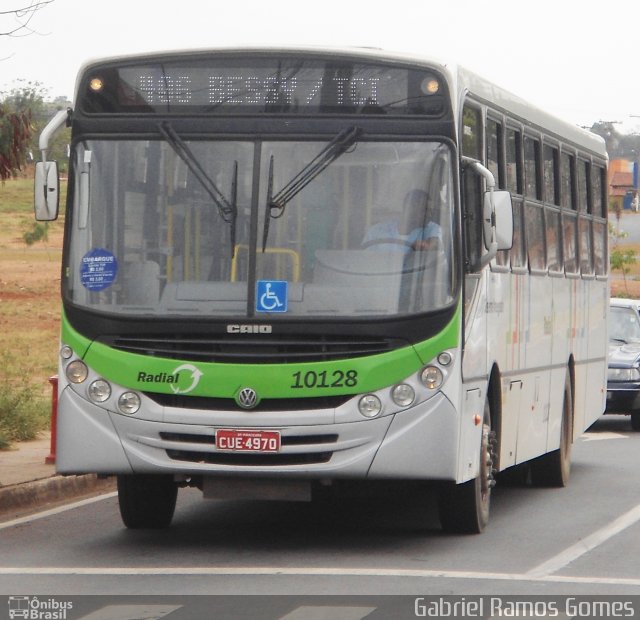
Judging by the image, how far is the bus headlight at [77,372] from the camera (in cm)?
1080

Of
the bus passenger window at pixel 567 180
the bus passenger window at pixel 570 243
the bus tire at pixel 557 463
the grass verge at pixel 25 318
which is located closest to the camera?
the bus passenger window at pixel 567 180

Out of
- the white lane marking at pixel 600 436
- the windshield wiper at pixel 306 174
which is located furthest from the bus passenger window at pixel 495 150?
the white lane marking at pixel 600 436

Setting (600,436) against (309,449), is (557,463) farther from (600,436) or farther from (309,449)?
(600,436)

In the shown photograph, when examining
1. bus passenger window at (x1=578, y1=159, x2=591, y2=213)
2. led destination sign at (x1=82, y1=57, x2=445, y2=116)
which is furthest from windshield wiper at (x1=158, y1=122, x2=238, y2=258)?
bus passenger window at (x1=578, y1=159, x2=591, y2=213)

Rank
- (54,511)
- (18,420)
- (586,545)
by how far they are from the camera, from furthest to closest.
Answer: (18,420), (54,511), (586,545)

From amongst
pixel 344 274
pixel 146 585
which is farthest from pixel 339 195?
pixel 146 585

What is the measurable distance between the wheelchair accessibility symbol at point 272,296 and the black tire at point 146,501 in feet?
5.51

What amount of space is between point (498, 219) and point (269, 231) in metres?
1.52

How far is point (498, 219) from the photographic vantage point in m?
11.0

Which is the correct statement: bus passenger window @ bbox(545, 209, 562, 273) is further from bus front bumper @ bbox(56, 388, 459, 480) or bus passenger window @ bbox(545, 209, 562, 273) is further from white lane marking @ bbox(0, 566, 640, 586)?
white lane marking @ bbox(0, 566, 640, 586)

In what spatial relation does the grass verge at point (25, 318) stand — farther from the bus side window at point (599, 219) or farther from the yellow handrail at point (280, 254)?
the bus side window at point (599, 219)

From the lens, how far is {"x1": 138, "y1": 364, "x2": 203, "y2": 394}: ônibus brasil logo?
1053cm

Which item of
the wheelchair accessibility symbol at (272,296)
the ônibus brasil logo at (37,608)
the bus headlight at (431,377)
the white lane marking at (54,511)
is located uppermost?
Result: the wheelchair accessibility symbol at (272,296)

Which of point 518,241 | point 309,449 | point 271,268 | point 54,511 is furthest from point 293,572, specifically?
point 518,241
